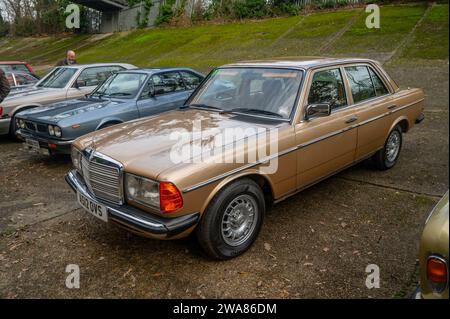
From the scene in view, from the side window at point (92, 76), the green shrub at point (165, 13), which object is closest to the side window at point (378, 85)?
the side window at point (92, 76)

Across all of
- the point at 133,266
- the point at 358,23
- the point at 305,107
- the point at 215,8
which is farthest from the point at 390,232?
the point at 215,8

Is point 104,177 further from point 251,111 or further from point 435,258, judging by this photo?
point 435,258

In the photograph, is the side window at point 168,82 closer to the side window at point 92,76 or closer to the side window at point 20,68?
the side window at point 92,76

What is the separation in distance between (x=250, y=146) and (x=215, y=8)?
22063mm

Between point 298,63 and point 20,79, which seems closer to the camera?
point 298,63

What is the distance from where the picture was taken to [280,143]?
352 centimetres

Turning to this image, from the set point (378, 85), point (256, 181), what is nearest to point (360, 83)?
point (378, 85)

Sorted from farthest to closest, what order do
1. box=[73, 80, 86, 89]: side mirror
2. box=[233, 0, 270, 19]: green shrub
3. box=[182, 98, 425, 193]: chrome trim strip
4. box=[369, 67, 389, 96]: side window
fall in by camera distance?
box=[233, 0, 270, 19]: green shrub < box=[73, 80, 86, 89]: side mirror < box=[369, 67, 389, 96]: side window < box=[182, 98, 425, 193]: chrome trim strip

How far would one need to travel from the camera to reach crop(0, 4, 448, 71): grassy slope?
42.7 feet

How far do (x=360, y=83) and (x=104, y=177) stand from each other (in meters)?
3.40

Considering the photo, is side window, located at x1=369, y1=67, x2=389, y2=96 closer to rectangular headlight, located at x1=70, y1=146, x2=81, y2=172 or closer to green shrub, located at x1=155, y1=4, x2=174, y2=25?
rectangular headlight, located at x1=70, y1=146, x2=81, y2=172

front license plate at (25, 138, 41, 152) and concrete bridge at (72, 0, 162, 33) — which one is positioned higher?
concrete bridge at (72, 0, 162, 33)

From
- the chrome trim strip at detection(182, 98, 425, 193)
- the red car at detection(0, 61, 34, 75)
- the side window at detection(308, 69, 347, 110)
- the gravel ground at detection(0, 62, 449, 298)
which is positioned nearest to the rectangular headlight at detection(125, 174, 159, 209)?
the chrome trim strip at detection(182, 98, 425, 193)

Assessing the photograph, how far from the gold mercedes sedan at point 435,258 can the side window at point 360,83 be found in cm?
276
